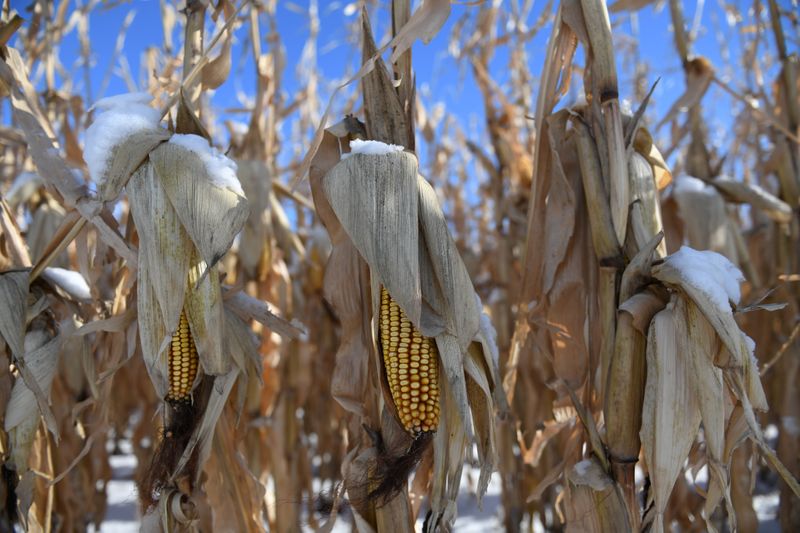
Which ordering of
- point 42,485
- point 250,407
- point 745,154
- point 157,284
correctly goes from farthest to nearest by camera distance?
point 745,154 < point 250,407 < point 42,485 < point 157,284

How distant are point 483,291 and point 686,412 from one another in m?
2.50

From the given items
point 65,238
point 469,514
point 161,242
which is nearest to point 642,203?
point 161,242

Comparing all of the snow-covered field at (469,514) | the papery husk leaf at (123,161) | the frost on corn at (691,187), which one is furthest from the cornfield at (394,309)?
the snow-covered field at (469,514)

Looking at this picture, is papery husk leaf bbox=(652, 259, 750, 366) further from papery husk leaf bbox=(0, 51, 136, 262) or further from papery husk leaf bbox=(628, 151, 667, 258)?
papery husk leaf bbox=(0, 51, 136, 262)

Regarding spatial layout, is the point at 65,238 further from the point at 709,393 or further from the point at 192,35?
the point at 709,393

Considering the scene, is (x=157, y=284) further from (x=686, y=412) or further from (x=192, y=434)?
(x=686, y=412)

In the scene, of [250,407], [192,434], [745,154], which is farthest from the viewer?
[745,154]

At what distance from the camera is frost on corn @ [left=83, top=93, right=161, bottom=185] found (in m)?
1.09

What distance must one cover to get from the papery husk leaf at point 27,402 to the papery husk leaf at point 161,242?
46 cm

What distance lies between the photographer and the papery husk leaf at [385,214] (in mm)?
992

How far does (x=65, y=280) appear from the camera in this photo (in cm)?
153

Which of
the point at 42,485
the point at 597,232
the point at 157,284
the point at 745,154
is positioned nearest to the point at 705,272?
the point at 597,232

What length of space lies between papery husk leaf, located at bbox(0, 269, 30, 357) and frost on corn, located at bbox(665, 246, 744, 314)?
1.24 meters

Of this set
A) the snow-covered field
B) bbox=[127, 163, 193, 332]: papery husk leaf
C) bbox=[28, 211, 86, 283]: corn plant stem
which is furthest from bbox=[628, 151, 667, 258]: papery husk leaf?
the snow-covered field
